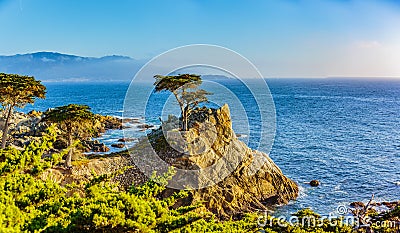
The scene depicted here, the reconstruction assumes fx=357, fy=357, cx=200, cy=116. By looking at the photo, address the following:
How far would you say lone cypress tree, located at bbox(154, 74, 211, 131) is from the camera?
31.2m

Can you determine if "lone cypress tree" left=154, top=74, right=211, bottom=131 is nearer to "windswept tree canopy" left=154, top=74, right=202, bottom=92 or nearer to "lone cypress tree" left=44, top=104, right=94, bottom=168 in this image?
"windswept tree canopy" left=154, top=74, right=202, bottom=92

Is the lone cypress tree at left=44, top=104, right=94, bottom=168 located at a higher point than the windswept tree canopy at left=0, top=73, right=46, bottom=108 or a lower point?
lower

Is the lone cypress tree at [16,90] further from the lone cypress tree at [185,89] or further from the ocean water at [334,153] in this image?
the ocean water at [334,153]

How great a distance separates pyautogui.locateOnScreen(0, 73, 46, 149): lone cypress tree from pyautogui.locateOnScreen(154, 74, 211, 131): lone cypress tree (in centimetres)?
1003

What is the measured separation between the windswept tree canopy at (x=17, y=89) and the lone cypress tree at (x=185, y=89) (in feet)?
32.9

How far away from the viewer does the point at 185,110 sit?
104 ft

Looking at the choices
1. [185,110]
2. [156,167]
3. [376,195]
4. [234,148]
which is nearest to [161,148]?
[156,167]

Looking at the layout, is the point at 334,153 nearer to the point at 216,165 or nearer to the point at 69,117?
the point at 216,165

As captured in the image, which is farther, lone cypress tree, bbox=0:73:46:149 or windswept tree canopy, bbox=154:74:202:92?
windswept tree canopy, bbox=154:74:202:92

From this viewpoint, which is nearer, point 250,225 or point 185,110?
point 250,225

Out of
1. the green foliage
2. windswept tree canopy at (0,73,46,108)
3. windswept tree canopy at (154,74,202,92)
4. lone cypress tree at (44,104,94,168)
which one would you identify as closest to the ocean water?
windswept tree canopy at (154,74,202,92)

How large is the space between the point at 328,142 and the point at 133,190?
5225 centimetres

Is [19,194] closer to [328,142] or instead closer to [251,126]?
[328,142]

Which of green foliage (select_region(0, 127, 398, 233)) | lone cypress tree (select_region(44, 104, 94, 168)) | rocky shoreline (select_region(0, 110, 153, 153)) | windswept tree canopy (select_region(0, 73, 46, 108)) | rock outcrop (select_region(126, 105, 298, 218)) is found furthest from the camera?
rocky shoreline (select_region(0, 110, 153, 153))
